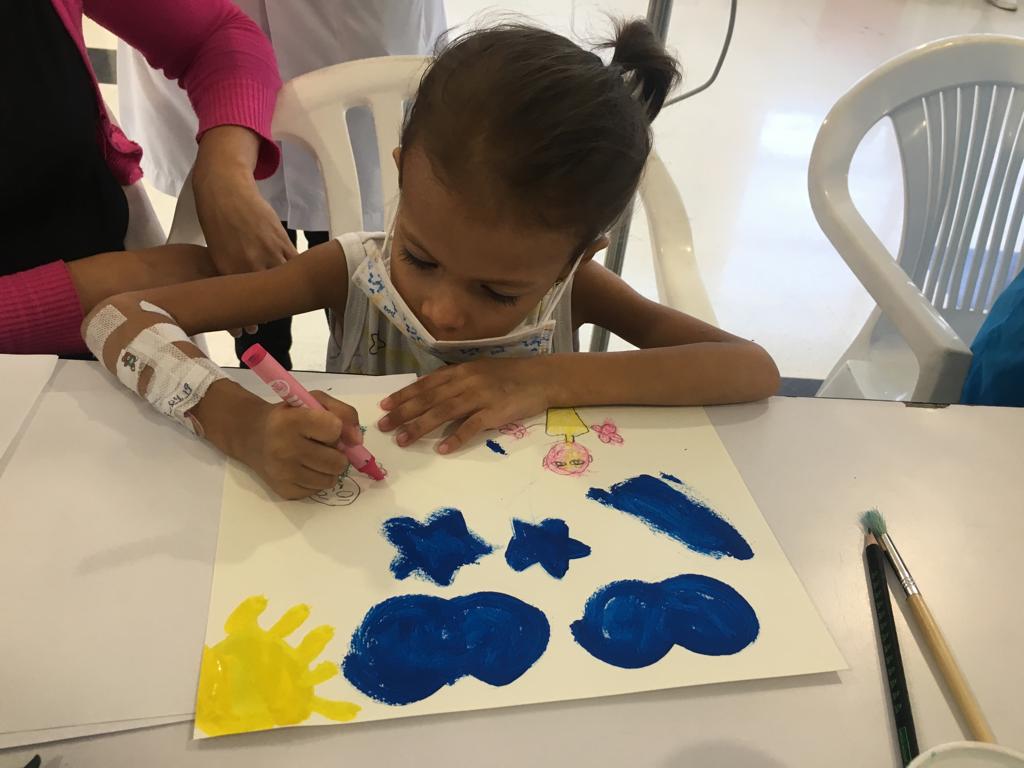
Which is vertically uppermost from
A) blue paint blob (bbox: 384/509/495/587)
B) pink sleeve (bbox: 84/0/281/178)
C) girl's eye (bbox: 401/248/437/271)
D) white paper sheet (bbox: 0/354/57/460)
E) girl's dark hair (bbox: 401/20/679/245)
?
girl's dark hair (bbox: 401/20/679/245)

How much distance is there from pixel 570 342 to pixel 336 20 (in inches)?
26.5

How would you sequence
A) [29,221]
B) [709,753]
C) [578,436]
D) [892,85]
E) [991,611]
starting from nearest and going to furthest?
[709,753]
[991,611]
[578,436]
[29,221]
[892,85]

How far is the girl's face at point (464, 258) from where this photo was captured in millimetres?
618

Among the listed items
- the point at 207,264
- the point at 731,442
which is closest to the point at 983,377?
the point at 731,442

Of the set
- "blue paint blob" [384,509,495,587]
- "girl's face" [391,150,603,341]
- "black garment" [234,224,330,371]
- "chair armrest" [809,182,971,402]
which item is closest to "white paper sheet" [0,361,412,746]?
"blue paint blob" [384,509,495,587]

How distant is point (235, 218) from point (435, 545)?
49 cm

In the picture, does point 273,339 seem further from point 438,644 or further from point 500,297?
point 438,644

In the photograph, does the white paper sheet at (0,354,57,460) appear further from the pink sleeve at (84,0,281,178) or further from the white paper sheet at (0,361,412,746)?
the pink sleeve at (84,0,281,178)

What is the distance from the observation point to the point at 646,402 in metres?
0.70

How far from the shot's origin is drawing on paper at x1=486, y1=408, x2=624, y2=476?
0.62 metres

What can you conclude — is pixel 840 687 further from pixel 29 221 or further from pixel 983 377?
pixel 29 221

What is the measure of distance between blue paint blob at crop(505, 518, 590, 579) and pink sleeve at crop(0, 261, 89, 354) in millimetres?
492

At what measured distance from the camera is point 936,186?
122cm

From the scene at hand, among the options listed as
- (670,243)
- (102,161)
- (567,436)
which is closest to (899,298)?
(670,243)
